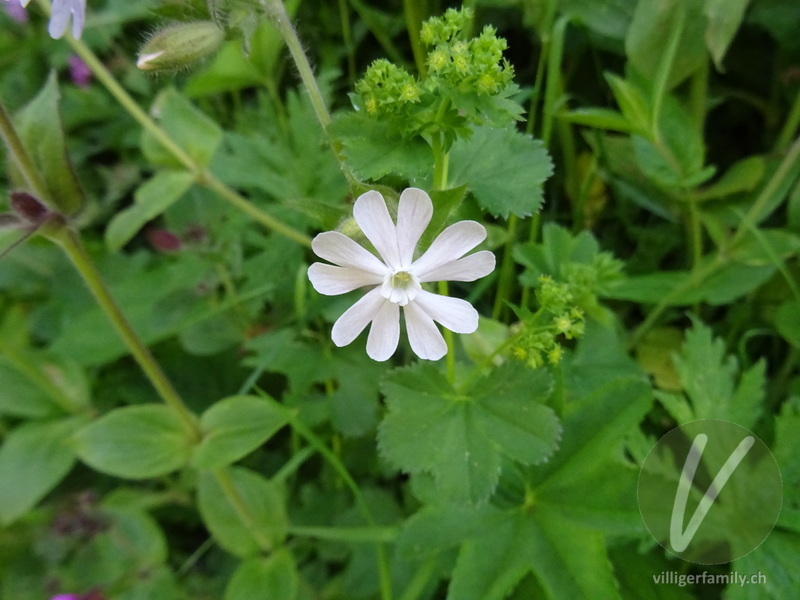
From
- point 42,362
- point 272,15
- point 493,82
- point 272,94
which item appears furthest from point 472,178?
point 42,362

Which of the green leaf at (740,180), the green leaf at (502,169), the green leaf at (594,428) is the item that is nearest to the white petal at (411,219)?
the green leaf at (502,169)

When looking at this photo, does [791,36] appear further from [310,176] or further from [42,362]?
[42,362]

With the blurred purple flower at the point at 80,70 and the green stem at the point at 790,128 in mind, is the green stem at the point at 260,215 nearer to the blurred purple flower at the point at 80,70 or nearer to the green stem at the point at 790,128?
the blurred purple flower at the point at 80,70

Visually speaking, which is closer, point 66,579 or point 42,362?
point 66,579

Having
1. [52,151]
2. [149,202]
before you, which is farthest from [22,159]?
[149,202]

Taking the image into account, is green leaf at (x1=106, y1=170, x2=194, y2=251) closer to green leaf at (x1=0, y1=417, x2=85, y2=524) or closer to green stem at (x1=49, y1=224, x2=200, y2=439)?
green stem at (x1=49, y1=224, x2=200, y2=439)
